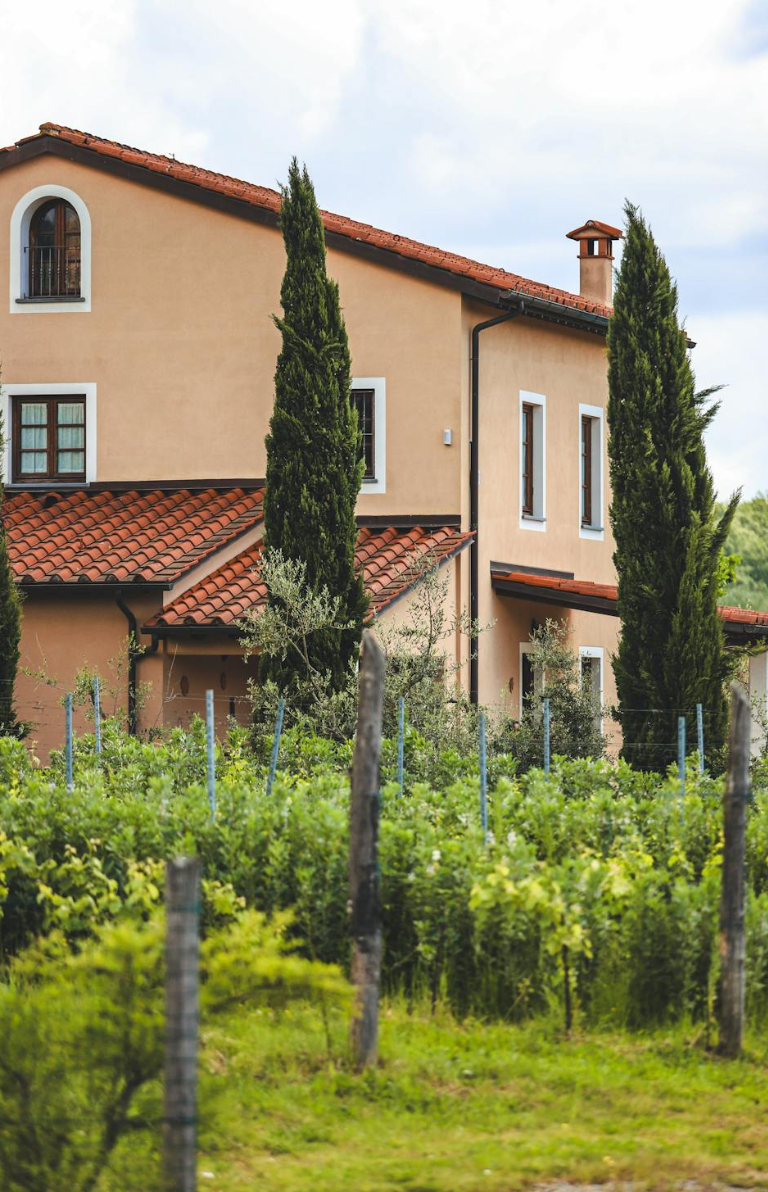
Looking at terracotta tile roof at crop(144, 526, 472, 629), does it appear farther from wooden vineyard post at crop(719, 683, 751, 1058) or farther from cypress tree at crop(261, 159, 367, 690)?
wooden vineyard post at crop(719, 683, 751, 1058)

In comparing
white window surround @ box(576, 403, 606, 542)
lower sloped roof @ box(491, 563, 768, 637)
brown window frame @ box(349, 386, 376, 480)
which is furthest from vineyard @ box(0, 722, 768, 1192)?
white window surround @ box(576, 403, 606, 542)

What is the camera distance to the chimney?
2980cm

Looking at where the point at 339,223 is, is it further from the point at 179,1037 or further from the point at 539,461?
the point at 179,1037

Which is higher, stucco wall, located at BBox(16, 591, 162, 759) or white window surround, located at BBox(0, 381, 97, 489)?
white window surround, located at BBox(0, 381, 97, 489)

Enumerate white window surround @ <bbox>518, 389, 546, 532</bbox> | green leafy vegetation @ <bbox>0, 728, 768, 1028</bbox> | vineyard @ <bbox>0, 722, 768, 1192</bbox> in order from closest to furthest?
vineyard @ <bbox>0, 722, 768, 1192</bbox> < green leafy vegetation @ <bbox>0, 728, 768, 1028</bbox> < white window surround @ <bbox>518, 389, 546, 532</bbox>

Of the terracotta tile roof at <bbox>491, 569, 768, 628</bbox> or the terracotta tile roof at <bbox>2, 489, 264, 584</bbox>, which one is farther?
the terracotta tile roof at <bbox>491, 569, 768, 628</bbox>

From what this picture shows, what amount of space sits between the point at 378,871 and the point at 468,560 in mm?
13516

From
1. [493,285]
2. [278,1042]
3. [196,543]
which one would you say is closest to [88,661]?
[196,543]

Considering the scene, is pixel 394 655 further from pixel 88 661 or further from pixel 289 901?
pixel 289 901

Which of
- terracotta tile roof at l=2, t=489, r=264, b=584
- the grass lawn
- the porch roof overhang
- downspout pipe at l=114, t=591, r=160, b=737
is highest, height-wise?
terracotta tile roof at l=2, t=489, r=264, b=584

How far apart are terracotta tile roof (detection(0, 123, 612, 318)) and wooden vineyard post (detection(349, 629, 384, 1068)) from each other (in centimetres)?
1364

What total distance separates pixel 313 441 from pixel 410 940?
10.6 m

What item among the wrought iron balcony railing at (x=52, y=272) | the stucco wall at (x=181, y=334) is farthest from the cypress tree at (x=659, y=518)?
the wrought iron balcony railing at (x=52, y=272)

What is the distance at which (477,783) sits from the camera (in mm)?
12672
